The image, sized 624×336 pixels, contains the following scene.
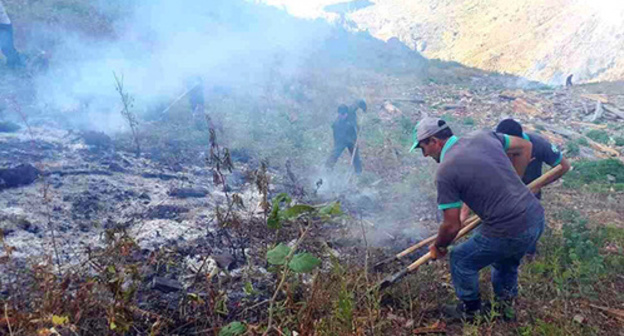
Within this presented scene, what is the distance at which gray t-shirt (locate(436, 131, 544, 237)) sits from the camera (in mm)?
2465

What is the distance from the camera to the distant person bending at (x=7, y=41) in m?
8.56

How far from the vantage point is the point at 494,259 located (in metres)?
2.68

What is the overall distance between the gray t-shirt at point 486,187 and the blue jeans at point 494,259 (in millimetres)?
71

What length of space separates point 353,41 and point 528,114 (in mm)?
14132

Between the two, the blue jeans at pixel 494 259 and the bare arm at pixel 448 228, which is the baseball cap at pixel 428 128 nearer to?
the bare arm at pixel 448 228

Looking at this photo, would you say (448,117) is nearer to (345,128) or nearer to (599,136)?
(599,136)

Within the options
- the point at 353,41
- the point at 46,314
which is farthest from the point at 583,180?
the point at 353,41

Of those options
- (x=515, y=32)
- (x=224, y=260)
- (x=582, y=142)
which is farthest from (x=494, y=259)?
(x=515, y=32)

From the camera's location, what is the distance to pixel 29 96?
8844 millimetres

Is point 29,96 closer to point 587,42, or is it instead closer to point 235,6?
point 235,6

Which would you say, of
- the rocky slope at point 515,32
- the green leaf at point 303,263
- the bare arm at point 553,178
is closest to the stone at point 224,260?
the green leaf at point 303,263

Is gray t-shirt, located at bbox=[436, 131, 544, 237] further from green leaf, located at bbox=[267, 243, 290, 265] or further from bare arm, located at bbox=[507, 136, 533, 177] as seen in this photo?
green leaf, located at bbox=[267, 243, 290, 265]

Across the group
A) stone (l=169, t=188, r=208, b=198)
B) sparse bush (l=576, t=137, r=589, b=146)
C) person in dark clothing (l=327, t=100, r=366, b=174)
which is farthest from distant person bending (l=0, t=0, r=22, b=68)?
sparse bush (l=576, t=137, r=589, b=146)

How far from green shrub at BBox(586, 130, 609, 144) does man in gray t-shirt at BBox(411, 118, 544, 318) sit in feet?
30.9
